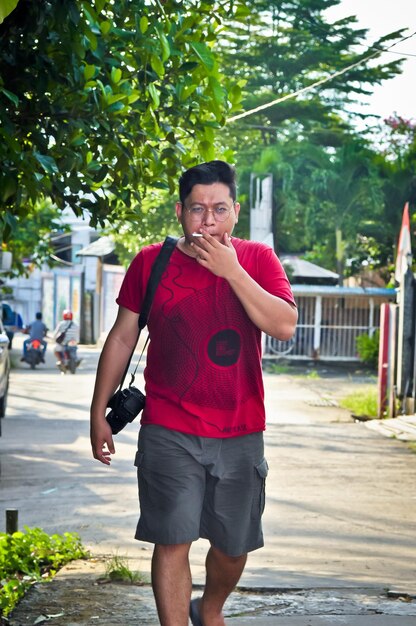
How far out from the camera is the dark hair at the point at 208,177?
185 inches

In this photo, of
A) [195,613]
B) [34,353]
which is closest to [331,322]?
[34,353]

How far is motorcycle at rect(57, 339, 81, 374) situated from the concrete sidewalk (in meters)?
10.8

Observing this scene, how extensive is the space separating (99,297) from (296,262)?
14.1m

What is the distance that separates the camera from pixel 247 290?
4438mm

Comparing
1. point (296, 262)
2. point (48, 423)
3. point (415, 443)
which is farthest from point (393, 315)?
point (296, 262)

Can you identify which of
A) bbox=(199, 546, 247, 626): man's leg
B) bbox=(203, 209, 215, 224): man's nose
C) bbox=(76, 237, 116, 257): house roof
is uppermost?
bbox=(203, 209, 215, 224): man's nose

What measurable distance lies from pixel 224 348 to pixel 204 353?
8cm

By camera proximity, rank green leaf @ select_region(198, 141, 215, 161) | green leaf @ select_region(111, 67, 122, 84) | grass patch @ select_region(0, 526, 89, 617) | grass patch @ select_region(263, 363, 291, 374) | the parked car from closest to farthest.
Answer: green leaf @ select_region(111, 67, 122, 84), grass patch @ select_region(0, 526, 89, 617), green leaf @ select_region(198, 141, 215, 161), the parked car, grass patch @ select_region(263, 363, 291, 374)

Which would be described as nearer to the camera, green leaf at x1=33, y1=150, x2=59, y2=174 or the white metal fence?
green leaf at x1=33, y1=150, x2=59, y2=174

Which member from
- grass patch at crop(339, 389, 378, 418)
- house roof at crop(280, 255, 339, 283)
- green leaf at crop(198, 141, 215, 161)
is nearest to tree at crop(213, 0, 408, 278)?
house roof at crop(280, 255, 339, 283)

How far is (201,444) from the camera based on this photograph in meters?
4.59

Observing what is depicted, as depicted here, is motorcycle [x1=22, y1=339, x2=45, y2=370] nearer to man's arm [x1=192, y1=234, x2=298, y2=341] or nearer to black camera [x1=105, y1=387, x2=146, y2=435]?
black camera [x1=105, y1=387, x2=146, y2=435]

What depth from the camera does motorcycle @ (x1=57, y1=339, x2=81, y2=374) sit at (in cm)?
3008

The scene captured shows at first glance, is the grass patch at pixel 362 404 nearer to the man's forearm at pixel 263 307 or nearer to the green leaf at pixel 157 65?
the green leaf at pixel 157 65
